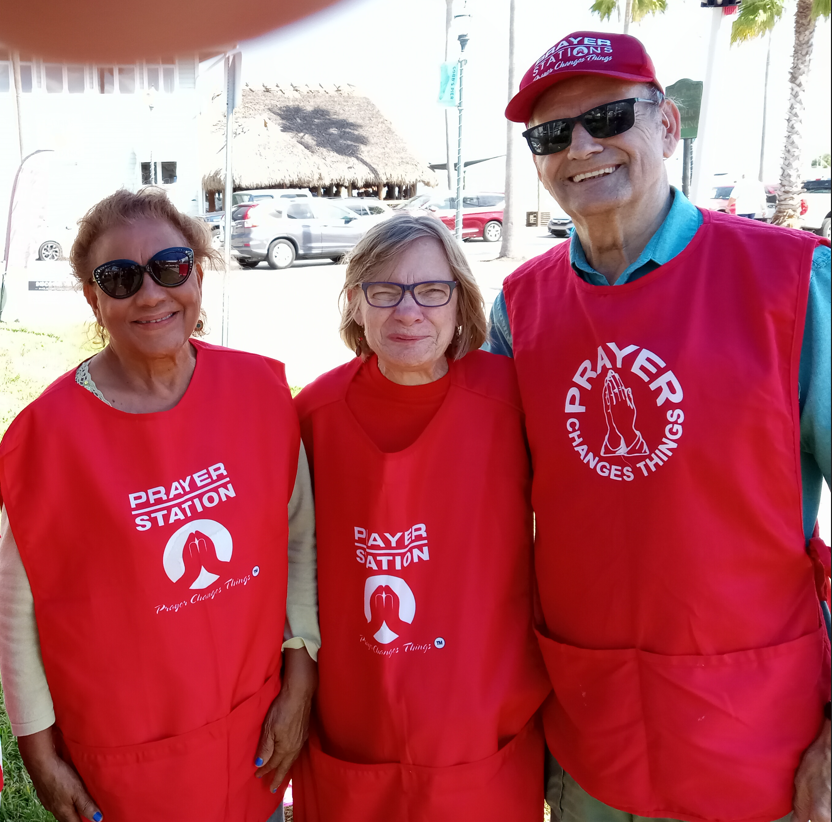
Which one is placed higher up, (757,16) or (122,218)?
(757,16)

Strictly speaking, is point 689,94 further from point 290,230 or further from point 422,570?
point 290,230

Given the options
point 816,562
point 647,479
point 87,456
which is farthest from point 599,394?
point 87,456

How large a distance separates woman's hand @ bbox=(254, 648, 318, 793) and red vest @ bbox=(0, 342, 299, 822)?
10cm

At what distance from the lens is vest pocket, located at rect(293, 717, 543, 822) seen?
1825 millimetres

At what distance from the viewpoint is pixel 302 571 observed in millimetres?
1995

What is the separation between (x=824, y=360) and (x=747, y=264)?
0.87ft

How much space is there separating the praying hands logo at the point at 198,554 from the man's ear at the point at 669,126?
56.5 inches

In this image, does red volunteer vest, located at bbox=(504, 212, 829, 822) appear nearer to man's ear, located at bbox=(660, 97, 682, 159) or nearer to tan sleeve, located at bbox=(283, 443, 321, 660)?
man's ear, located at bbox=(660, 97, 682, 159)

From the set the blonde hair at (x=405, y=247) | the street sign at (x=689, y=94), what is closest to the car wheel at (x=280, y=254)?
the street sign at (x=689, y=94)

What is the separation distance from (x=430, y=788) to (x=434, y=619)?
1.33ft

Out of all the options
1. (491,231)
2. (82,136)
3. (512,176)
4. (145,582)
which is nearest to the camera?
(145,582)

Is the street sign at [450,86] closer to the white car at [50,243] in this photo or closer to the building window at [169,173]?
the building window at [169,173]

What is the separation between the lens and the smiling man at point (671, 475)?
5.19 feet

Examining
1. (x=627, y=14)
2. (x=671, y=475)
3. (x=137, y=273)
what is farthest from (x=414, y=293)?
(x=627, y=14)
